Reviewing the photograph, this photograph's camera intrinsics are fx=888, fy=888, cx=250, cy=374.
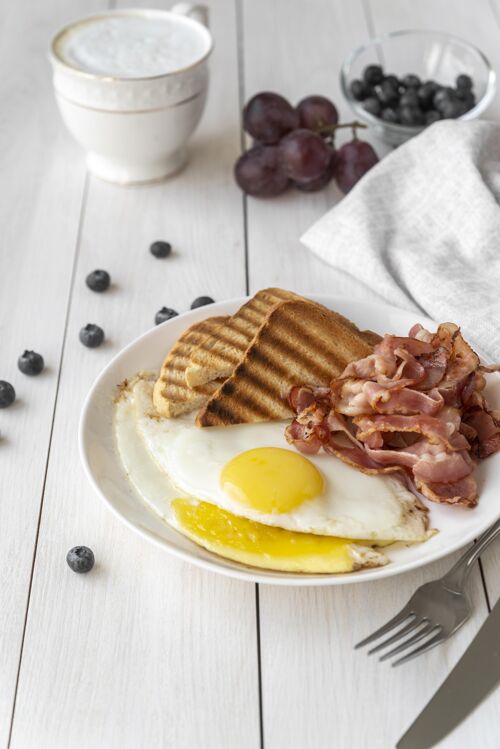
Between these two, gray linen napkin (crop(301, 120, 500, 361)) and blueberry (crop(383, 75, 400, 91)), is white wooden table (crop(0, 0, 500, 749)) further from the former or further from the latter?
blueberry (crop(383, 75, 400, 91))

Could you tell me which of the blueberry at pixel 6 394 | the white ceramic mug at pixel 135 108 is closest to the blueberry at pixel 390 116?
the white ceramic mug at pixel 135 108

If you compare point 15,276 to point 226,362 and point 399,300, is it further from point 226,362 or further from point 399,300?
point 399,300

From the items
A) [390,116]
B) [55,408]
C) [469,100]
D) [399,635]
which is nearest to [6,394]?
[55,408]

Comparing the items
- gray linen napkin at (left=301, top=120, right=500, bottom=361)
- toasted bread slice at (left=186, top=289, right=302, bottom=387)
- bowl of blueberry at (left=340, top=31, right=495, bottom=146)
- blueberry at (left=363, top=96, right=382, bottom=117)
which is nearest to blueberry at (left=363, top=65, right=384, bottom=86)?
bowl of blueberry at (left=340, top=31, right=495, bottom=146)

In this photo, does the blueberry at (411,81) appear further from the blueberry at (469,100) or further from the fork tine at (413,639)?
the fork tine at (413,639)

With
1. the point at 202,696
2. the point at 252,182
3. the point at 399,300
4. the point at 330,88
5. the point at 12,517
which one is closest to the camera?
the point at 202,696

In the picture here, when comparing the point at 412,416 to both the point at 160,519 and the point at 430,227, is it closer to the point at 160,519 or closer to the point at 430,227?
the point at 160,519

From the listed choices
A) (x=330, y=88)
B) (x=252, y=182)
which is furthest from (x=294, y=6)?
(x=252, y=182)
